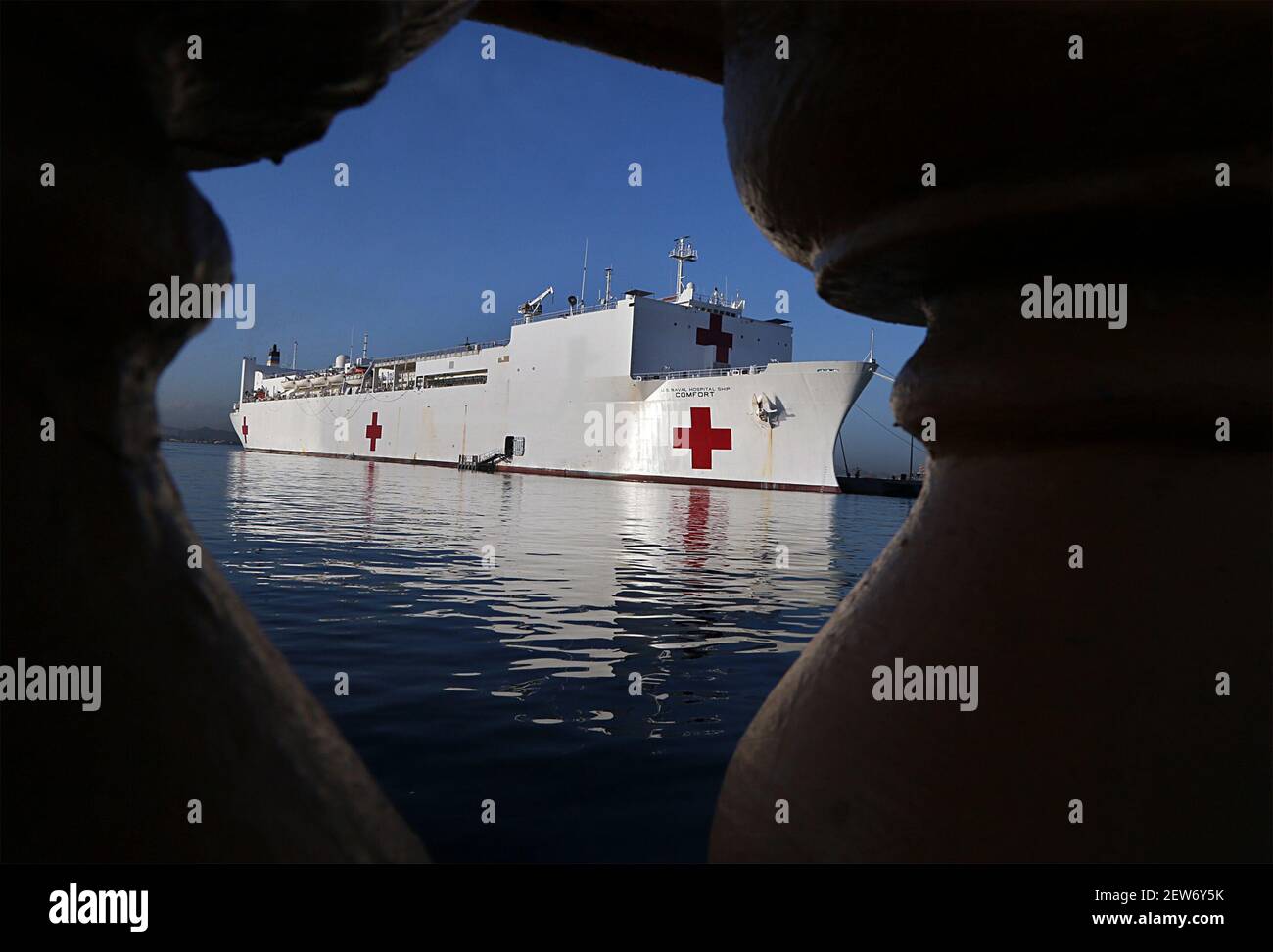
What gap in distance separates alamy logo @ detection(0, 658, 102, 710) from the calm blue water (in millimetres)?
1235

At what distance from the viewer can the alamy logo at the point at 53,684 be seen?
0.36 metres

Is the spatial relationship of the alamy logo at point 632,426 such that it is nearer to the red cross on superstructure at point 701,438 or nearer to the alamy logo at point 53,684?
the red cross on superstructure at point 701,438

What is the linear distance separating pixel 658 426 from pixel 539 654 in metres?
19.7

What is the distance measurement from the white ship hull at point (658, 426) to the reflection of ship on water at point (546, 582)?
385 inches

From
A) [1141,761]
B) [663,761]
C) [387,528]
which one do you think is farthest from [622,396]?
[1141,761]

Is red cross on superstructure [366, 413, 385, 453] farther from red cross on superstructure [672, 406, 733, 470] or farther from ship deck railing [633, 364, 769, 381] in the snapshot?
red cross on superstructure [672, 406, 733, 470]

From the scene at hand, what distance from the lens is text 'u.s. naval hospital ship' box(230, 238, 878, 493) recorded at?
20688mm

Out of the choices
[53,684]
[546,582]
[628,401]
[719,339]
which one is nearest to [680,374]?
[628,401]

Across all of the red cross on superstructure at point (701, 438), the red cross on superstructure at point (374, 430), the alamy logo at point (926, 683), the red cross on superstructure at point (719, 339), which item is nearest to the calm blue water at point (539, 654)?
the alamy logo at point (926, 683)

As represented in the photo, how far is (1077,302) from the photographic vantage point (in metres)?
0.60

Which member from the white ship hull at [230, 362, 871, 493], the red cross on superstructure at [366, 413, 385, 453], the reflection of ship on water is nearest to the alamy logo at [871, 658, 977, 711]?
the reflection of ship on water

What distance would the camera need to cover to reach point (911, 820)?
563mm

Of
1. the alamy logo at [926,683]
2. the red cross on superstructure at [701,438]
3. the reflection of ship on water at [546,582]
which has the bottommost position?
the reflection of ship on water at [546,582]
